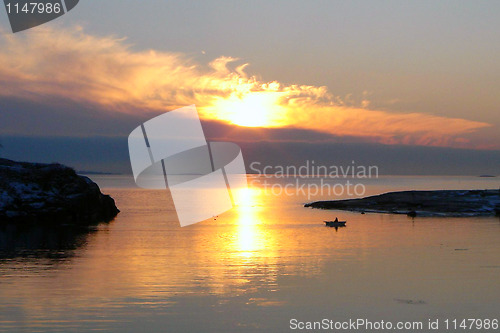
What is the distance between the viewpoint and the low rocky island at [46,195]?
74.9 meters

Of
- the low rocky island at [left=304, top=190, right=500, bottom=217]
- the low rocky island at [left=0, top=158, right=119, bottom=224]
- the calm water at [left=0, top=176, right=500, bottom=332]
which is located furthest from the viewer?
the low rocky island at [left=304, top=190, right=500, bottom=217]

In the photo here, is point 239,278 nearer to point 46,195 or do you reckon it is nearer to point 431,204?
point 46,195

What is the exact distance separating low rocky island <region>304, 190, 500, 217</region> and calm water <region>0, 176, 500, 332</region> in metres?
25.1

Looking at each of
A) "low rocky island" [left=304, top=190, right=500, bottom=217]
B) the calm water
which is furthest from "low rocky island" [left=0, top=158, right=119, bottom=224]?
"low rocky island" [left=304, top=190, right=500, bottom=217]

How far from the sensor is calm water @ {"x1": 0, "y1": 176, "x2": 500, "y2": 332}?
984 inches

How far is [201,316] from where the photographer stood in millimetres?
24984

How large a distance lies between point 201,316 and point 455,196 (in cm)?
8708

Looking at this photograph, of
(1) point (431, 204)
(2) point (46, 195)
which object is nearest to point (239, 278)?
(2) point (46, 195)

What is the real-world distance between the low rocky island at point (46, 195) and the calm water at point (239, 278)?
43.0 feet

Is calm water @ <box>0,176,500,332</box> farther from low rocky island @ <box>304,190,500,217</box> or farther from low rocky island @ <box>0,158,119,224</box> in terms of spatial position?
low rocky island @ <box>304,190,500,217</box>

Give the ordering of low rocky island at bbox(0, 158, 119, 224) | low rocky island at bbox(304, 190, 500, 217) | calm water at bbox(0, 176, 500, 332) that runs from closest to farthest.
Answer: calm water at bbox(0, 176, 500, 332), low rocky island at bbox(0, 158, 119, 224), low rocky island at bbox(304, 190, 500, 217)

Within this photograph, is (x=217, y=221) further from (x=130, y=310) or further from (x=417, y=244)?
(x=130, y=310)

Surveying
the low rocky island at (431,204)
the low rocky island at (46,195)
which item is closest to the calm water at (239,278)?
the low rocky island at (46,195)

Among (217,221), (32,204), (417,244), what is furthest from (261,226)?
(32,204)
